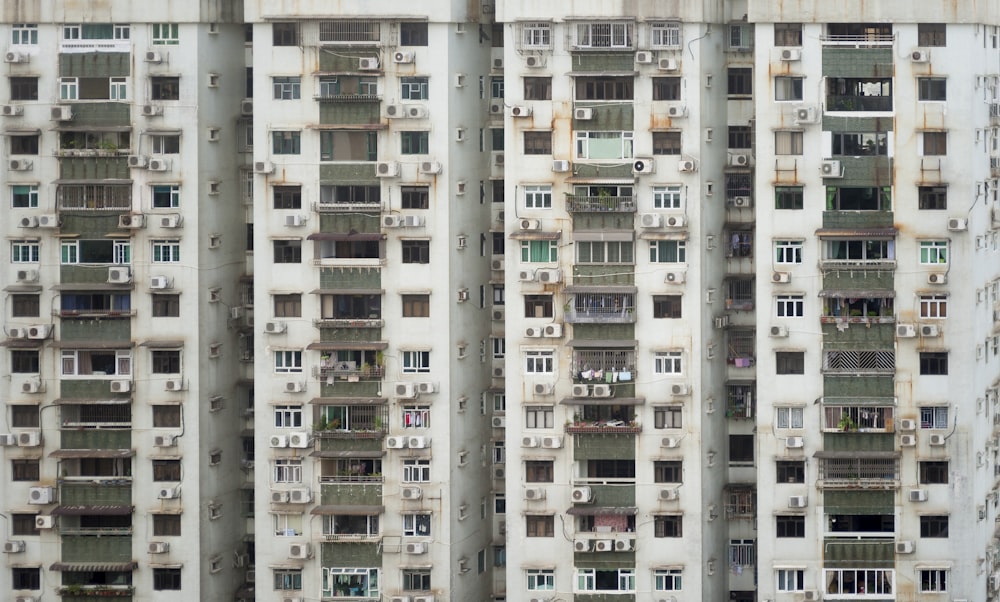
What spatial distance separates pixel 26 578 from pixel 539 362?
1179 centimetres

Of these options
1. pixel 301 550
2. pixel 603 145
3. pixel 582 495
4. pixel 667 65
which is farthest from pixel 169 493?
pixel 667 65

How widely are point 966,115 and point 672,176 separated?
6056 millimetres

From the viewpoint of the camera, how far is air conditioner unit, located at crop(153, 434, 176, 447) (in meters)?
54.2

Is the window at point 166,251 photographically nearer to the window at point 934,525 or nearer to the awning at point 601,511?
the awning at point 601,511

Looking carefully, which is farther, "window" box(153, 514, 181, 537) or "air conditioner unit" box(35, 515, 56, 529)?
"window" box(153, 514, 181, 537)

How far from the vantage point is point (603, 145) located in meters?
53.3

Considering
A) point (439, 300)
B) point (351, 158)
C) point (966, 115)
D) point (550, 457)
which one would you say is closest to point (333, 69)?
point (351, 158)

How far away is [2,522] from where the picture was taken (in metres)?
54.8

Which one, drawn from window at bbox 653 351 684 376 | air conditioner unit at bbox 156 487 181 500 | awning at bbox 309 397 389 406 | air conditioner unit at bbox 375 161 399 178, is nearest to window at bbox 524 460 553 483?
window at bbox 653 351 684 376

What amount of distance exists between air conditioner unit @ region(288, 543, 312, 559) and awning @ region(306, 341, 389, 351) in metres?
4.11

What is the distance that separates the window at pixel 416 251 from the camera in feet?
176

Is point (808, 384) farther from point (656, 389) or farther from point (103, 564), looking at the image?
point (103, 564)

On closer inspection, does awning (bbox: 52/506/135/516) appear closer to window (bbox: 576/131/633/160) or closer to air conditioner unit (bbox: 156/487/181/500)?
air conditioner unit (bbox: 156/487/181/500)

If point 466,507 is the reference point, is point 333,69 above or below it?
above
